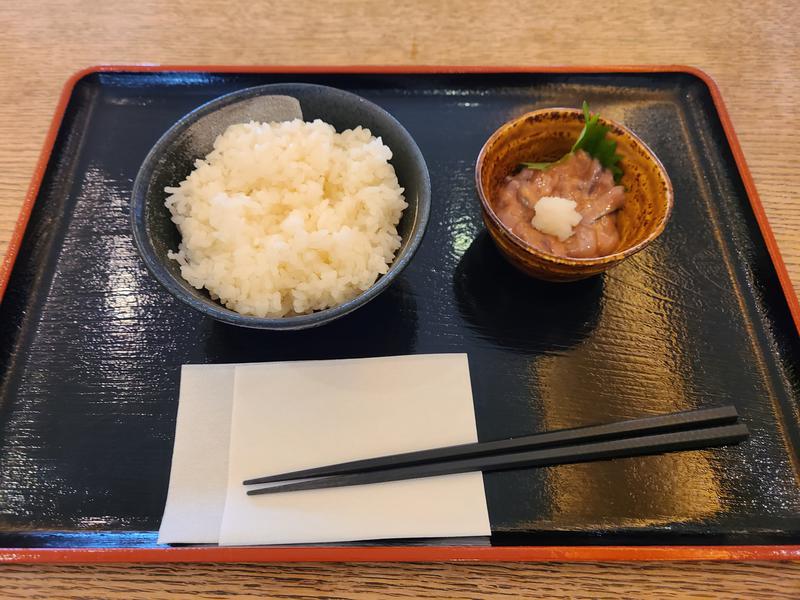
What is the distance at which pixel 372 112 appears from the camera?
173 cm

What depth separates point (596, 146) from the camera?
176 centimetres

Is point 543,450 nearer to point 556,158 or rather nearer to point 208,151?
point 556,158

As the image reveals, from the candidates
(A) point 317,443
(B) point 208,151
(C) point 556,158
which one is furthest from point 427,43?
(A) point 317,443

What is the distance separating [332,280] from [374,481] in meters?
0.56

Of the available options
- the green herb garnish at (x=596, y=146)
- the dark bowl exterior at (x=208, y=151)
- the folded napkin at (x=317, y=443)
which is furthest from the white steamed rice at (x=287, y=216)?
the green herb garnish at (x=596, y=146)

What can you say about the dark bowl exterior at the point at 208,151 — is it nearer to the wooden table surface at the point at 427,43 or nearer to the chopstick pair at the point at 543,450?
the chopstick pair at the point at 543,450

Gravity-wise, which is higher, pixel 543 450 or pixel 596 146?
pixel 596 146

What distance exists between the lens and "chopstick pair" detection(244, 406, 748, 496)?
1.43 m

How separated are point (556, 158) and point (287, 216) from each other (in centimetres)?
96

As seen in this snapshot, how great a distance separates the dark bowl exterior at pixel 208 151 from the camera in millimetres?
1403

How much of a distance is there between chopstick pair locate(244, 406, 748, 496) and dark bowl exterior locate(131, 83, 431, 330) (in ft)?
1.39

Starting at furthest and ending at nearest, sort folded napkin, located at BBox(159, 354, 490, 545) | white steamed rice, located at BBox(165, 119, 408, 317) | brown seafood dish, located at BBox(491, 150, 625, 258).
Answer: brown seafood dish, located at BBox(491, 150, 625, 258) < white steamed rice, located at BBox(165, 119, 408, 317) < folded napkin, located at BBox(159, 354, 490, 545)

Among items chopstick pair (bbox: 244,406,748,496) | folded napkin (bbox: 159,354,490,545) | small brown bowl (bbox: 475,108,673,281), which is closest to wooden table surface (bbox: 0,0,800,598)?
small brown bowl (bbox: 475,108,673,281)

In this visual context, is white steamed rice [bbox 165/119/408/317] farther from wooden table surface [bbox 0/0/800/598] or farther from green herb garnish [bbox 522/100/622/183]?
wooden table surface [bbox 0/0/800/598]
